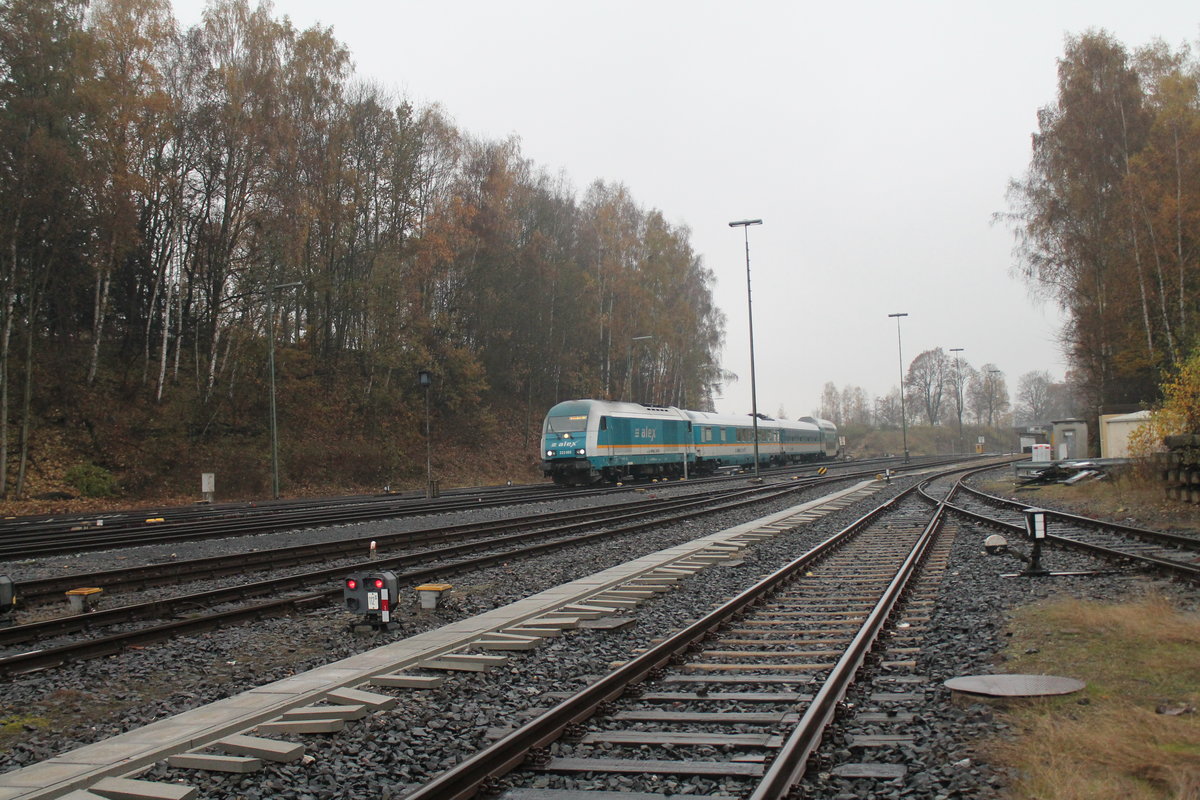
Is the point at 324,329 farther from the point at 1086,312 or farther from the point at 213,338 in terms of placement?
the point at 1086,312

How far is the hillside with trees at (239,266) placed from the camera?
27.5 meters

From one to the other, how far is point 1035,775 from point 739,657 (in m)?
3.01

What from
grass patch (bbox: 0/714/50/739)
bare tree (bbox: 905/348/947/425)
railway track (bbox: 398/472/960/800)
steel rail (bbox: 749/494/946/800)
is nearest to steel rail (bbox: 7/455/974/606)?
grass patch (bbox: 0/714/50/739)

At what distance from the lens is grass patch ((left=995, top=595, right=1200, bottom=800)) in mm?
3938

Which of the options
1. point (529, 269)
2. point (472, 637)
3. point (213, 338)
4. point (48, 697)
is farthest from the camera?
point (529, 269)

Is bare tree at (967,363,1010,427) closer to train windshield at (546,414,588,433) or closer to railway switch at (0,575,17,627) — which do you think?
train windshield at (546,414,588,433)

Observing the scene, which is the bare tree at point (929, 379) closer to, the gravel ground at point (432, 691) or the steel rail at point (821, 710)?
the gravel ground at point (432, 691)

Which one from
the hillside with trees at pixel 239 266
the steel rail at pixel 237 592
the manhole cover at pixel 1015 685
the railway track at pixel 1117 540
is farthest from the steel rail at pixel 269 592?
the hillside with trees at pixel 239 266

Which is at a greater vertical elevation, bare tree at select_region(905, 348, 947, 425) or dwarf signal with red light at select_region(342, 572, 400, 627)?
bare tree at select_region(905, 348, 947, 425)

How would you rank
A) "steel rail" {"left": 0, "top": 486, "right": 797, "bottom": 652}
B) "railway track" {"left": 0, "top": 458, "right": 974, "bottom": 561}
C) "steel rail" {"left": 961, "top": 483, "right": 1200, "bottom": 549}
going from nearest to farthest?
"steel rail" {"left": 0, "top": 486, "right": 797, "bottom": 652}, "steel rail" {"left": 961, "top": 483, "right": 1200, "bottom": 549}, "railway track" {"left": 0, "top": 458, "right": 974, "bottom": 561}

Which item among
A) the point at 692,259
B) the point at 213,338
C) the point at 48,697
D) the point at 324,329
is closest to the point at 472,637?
the point at 48,697

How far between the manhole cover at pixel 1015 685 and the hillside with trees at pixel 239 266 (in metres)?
26.9

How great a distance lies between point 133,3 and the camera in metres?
30.1

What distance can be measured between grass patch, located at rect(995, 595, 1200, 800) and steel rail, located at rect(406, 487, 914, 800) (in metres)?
2.29
